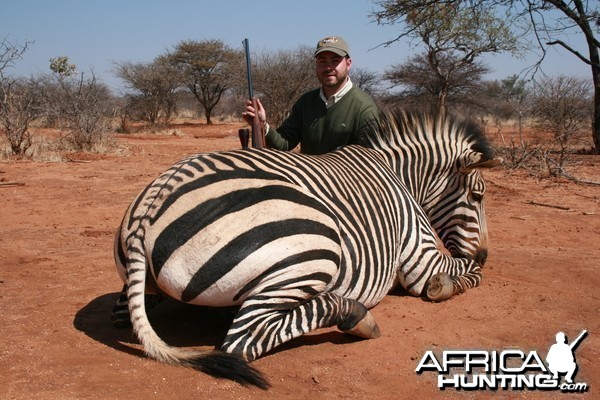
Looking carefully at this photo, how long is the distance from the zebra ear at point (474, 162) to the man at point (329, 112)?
789 mm

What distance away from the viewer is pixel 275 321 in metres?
2.92

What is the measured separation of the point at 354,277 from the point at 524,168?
9.80 metres

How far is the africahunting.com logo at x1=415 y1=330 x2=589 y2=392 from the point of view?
9.25 feet

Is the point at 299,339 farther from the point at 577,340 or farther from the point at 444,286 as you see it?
the point at 577,340

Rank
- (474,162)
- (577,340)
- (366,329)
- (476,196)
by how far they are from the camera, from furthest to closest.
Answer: (476,196), (474,162), (577,340), (366,329)

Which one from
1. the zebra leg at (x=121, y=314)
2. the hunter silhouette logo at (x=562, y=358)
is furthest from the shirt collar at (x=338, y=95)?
the hunter silhouette logo at (x=562, y=358)

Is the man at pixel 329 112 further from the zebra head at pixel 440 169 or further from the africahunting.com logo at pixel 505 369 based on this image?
the africahunting.com logo at pixel 505 369

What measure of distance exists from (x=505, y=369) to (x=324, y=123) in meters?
2.91

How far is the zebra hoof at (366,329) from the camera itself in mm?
3197

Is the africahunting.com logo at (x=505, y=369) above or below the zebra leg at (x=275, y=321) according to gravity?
below

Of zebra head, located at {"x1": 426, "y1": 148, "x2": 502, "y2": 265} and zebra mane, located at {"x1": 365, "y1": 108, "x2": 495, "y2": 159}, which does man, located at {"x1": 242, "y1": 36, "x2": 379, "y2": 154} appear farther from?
zebra head, located at {"x1": 426, "y1": 148, "x2": 502, "y2": 265}

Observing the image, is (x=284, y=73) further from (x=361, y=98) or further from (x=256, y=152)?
(x=256, y=152)

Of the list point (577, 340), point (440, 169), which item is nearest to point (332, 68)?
→ point (440, 169)

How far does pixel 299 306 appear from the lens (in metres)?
3.03
